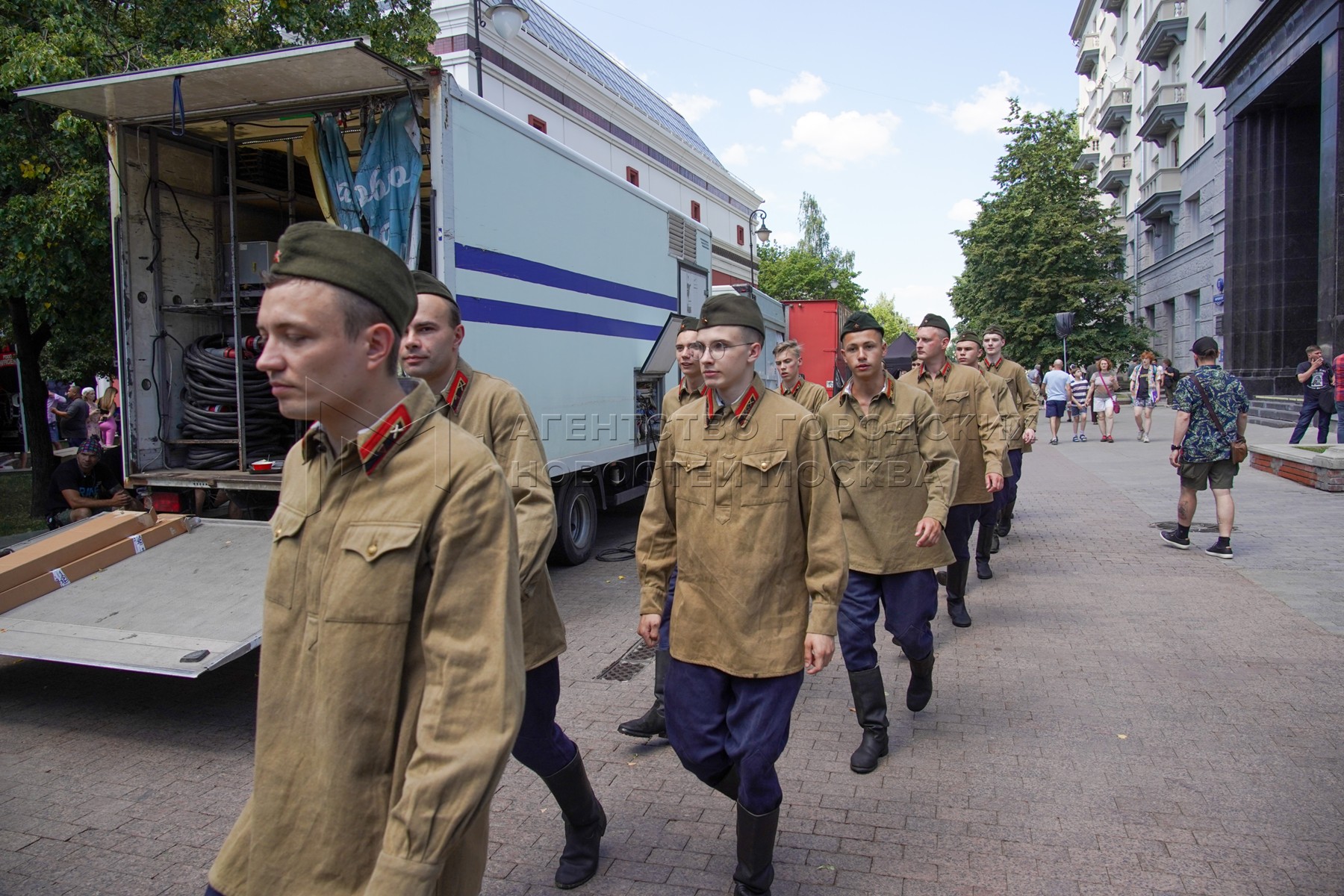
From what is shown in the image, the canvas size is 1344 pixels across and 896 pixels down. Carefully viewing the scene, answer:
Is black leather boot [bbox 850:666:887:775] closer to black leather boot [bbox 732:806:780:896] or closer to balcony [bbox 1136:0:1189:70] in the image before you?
black leather boot [bbox 732:806:780:896]

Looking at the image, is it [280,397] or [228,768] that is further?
[228,768]

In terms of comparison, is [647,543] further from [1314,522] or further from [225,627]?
[1314,522]

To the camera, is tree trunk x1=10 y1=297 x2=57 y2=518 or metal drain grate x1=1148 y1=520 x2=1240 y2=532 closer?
metal drain grate x1=1148 y1=520 x2=1240 y2=532

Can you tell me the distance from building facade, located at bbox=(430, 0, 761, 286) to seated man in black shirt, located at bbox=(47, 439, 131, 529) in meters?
7.85

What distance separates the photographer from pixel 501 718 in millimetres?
1426

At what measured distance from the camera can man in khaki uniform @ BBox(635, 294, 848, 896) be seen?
2.93 meters

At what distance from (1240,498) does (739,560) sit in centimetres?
1114

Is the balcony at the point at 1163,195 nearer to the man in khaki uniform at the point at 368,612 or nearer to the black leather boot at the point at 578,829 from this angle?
the black leather boot at the point at 578,829

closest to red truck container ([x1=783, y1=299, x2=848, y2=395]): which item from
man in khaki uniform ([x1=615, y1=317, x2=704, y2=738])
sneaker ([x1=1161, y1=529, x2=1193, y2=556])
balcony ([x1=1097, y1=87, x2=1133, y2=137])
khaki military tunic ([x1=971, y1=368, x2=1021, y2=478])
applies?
sneaker ([x1=1161, y1=529, x2=1193, y2=556])

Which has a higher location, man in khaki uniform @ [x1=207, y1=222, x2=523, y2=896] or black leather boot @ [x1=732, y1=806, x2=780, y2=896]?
man in khaki uniform @ [x1=207, y1=222, x2=523, y2=896]

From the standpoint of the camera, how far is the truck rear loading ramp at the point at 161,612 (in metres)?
4.46

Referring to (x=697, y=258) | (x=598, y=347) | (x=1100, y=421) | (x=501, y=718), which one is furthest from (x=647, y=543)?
(x=1100, y=421)

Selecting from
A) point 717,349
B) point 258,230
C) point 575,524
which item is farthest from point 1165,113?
point 717,349

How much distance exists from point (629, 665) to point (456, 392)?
9.94 ft
